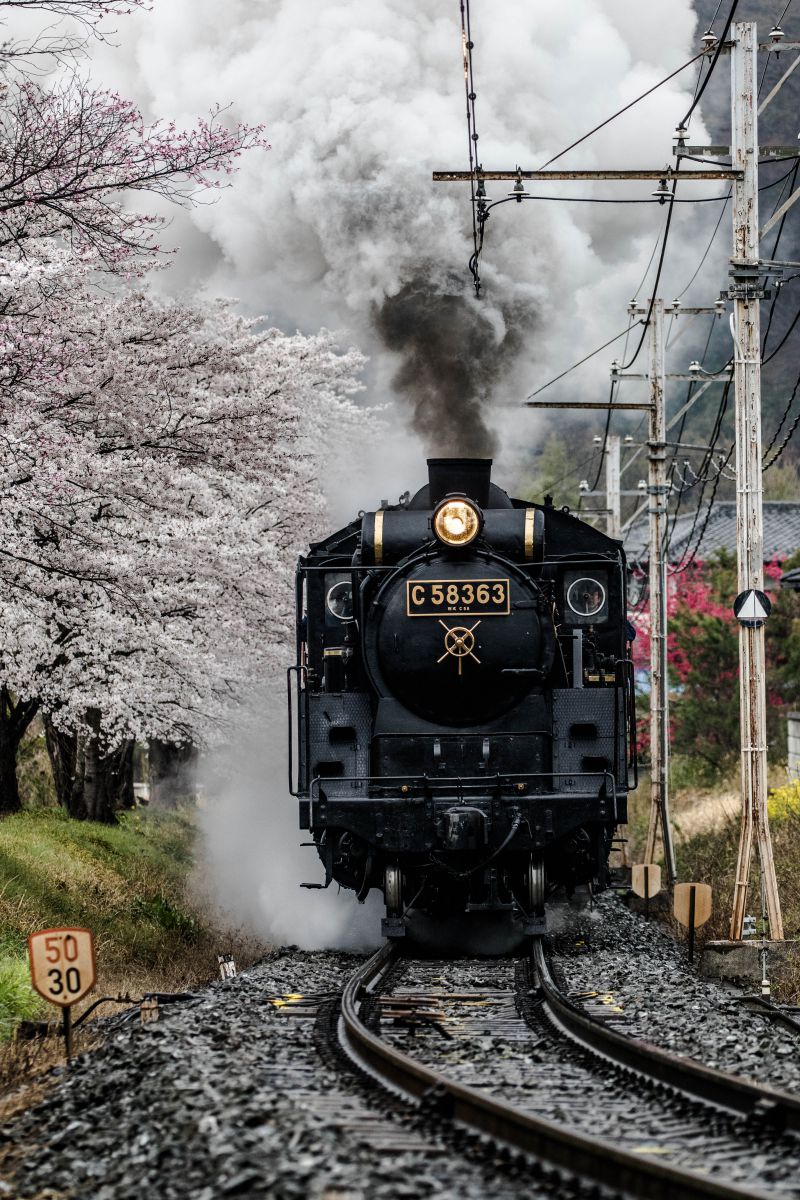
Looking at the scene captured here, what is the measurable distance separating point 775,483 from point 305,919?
54.4 metres

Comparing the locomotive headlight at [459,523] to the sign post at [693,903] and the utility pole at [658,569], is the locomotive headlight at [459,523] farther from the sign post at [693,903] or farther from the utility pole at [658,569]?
the utility pole at [658,569]

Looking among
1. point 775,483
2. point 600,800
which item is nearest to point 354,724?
point 600,800

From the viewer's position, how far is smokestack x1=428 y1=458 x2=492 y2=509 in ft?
38.5

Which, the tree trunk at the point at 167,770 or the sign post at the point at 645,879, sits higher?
the tree trunk at the point at 167,770

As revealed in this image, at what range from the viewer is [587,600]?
11.8 meters

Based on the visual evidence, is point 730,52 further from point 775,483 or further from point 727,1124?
point 775,483

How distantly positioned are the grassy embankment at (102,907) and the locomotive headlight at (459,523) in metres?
4.31

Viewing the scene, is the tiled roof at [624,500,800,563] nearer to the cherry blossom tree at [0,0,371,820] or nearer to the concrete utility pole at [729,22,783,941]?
the cherry blossom tree at [0,0,371,820]

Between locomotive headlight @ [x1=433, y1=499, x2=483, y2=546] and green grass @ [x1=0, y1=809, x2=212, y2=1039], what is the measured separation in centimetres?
433

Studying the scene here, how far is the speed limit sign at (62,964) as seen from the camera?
307 inches

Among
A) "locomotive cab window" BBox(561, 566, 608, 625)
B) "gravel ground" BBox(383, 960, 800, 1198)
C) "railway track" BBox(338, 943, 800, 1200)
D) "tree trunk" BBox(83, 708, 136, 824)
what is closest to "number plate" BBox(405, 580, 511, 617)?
"locomotive cab window" BBox(561, 566, 608, 625)

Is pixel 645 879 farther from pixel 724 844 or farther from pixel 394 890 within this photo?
pixel 394 890

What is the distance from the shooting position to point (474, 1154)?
5031 millimetres

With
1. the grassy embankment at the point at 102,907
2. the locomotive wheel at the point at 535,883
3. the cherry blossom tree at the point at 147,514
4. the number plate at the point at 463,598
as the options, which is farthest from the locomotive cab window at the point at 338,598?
the grassy embankment at the point at 102,907
